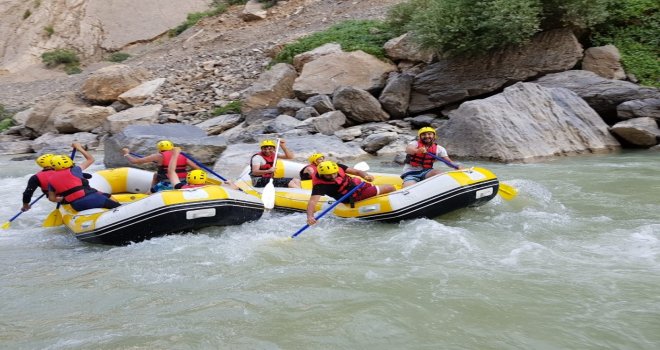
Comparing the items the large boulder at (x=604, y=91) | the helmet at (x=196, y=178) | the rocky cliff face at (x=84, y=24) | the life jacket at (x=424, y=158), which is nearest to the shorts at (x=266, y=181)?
the helmet at (x=196, y=178)

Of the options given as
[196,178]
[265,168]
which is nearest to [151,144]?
[265,168]

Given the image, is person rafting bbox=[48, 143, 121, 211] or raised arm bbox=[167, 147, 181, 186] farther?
raised arm bbox=[167, 147, 181, 186]

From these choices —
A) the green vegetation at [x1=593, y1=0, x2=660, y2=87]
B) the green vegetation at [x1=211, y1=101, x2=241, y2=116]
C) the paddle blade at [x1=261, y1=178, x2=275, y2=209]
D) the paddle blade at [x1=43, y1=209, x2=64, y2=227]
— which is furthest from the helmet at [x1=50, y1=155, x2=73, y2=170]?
the green vegetation at [x1=593, y1=0, x2=660, y2=87]

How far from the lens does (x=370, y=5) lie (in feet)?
66.5

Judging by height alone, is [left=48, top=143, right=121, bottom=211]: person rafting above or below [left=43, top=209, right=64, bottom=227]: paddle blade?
above

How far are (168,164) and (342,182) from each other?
231cm

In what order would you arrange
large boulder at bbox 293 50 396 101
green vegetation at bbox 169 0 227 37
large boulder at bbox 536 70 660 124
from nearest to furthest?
large boulder at bbox 536 70 660 124, large boulder at bbox 293 50 396 101, green vegetation at bbox 169 0 227 37

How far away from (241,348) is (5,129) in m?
17.1

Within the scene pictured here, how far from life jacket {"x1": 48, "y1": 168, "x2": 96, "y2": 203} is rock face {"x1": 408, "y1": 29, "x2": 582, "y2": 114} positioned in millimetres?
8421

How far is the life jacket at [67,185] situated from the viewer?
5859 millimetres

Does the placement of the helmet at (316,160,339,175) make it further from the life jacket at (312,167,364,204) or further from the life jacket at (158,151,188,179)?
the life jacket at (158,151,188,179)

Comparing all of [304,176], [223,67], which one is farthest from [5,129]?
[304,176]

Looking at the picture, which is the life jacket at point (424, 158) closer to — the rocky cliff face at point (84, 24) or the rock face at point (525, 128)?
the rock face at point (525, 128)

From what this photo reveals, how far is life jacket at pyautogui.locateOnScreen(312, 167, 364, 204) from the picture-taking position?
19.0ft
